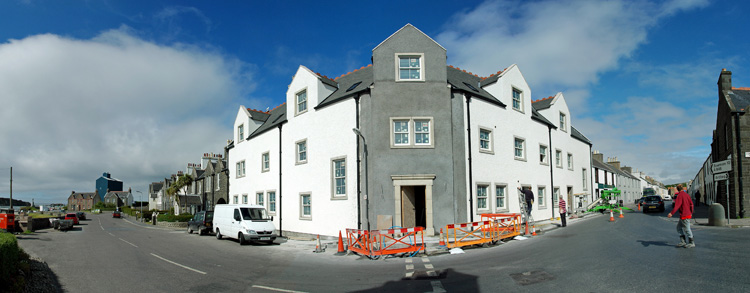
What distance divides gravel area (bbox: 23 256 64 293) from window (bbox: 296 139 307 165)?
12680 mm

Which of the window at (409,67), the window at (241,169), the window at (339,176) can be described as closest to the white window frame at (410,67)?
the window at (409,67)

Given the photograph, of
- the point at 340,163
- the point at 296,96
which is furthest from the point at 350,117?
the point at 296,96

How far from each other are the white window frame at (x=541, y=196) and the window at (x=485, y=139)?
20.7ft

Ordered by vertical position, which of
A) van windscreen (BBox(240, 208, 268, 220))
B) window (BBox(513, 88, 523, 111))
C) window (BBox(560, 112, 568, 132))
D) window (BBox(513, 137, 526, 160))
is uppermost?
window (BBox(513, 88, 523, 111))

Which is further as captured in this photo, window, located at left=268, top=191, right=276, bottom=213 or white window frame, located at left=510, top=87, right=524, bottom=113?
window, located at left=268, top=191, right=276, bottom=213

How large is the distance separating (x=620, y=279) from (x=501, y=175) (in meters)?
13.4

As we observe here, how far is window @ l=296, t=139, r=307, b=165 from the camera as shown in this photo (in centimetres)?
2238

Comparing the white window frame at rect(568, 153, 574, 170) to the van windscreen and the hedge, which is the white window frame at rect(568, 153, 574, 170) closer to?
the van windscreen

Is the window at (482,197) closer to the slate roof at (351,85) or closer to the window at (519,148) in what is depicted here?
the window at (519,148)

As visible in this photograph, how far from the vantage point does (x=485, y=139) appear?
20359 millimetres

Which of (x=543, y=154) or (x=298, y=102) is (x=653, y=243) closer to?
(x=543, y=154)

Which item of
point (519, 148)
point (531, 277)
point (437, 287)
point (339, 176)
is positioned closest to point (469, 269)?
point (531, 277)

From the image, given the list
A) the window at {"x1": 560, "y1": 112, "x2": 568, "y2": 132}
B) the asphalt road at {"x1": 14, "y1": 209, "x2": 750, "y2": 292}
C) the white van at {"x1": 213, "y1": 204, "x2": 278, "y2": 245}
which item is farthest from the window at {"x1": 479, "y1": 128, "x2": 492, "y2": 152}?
the window at {"x1": 560, "y1": 112, "x2": 568, "y2": 132}

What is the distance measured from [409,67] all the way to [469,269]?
10.9 metres
